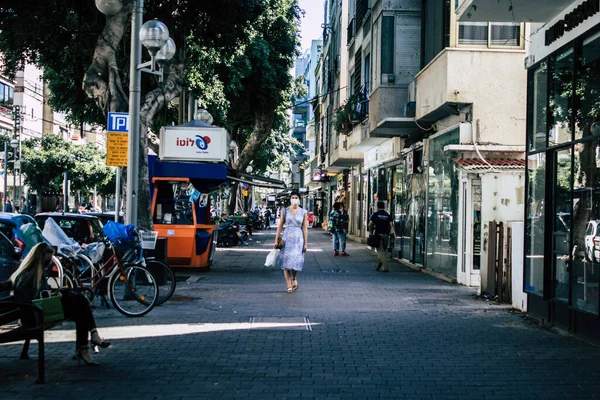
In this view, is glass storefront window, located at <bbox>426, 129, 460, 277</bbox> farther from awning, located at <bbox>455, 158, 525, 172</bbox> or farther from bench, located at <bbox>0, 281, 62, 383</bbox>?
bench, located at <bbox>0, 281, 62, 383</bbox>

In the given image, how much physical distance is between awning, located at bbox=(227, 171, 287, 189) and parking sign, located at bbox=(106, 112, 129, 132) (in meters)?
5.94

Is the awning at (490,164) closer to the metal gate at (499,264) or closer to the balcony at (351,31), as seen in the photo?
the metal gate at (499,264)

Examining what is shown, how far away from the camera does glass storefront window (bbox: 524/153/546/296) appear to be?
11.3 m

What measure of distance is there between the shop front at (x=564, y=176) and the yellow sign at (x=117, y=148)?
6688mm

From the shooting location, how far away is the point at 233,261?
915 inches

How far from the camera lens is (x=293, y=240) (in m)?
14.8

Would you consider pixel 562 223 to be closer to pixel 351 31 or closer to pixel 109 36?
pixel 109 36

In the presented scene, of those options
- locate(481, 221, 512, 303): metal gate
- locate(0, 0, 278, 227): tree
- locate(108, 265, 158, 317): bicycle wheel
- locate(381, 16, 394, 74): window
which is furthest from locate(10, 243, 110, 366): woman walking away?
locate(381, 16, 394, 74): window

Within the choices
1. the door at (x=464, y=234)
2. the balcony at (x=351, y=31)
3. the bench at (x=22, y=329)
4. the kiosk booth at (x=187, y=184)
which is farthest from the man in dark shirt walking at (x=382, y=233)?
the bench at (x=22, y=329)

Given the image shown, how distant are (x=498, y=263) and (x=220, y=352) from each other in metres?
6.37

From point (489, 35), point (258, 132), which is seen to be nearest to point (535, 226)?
point (489, 35)

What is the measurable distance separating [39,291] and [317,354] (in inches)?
113

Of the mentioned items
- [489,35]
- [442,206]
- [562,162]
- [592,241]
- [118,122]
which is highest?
[489,35]

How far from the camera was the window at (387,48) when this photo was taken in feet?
73.8
